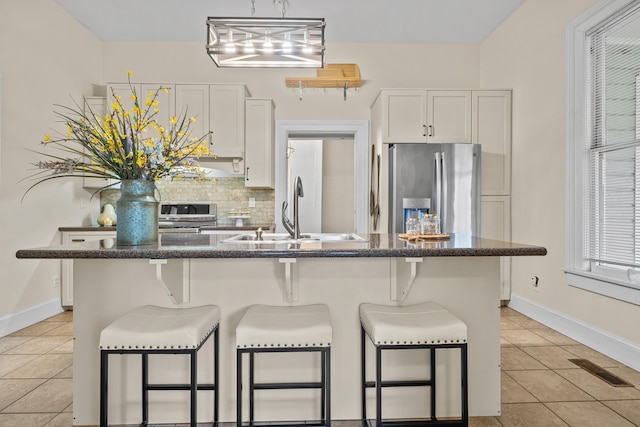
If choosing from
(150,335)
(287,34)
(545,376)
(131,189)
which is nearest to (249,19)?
(287,34)

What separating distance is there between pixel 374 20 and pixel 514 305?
3.39 m

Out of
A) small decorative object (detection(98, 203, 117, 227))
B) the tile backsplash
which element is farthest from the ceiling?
small decorative object (detection(98, 203, 117, 227))

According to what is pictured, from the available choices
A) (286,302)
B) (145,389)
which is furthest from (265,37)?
(145,389)

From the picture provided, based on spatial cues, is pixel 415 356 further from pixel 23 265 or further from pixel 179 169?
pixel 23 265

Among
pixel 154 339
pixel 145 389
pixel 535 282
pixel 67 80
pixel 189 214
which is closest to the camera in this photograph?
pixel 154 339

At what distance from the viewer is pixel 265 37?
2.18 m

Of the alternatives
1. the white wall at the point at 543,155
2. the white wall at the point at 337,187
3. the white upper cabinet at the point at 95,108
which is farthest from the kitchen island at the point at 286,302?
the white wall at the point at 337,187

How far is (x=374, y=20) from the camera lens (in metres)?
4.22

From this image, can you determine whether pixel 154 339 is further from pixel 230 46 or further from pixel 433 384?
pixel 230 46

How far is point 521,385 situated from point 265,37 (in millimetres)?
2554

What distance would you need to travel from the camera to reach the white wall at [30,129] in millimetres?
3344

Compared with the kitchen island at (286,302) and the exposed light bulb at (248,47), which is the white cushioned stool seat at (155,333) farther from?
the exposed light bulb at (248,47)

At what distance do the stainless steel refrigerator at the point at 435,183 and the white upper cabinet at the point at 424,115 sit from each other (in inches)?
12.0

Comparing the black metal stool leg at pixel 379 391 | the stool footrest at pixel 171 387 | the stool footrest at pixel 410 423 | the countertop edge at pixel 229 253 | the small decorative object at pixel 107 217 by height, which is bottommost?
the stool footrest at pixel 410 423
